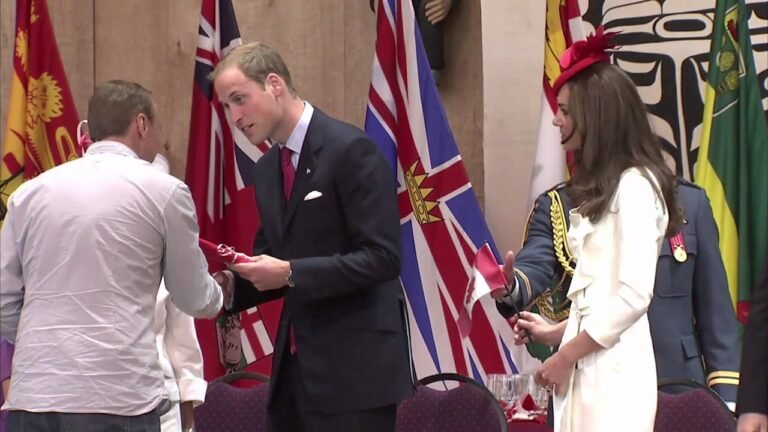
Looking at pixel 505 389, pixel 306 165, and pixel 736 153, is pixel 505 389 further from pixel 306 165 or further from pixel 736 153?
pixel 306 165

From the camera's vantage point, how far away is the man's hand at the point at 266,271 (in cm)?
301

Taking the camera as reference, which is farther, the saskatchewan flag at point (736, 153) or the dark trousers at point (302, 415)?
the saskatchewan flag at point (736, 153)

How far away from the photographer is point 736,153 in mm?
4547

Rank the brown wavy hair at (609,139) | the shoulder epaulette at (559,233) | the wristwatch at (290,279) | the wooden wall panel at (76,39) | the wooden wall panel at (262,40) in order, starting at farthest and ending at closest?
the wooden wall panel at (76,39) → the wooden wall panel at (262,40) → the shoulder epaulette at (559,233) → the wristwatch at (290,279) → the brown wavy hair at (609,139)

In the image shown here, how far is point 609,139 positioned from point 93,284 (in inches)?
48.4

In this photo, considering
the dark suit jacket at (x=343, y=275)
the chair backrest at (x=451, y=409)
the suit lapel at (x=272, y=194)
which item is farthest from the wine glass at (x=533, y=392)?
the suit lapel at (x=272, y=194)

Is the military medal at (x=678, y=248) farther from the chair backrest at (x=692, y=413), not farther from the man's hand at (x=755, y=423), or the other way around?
the man's hand at (x=755, y=423)

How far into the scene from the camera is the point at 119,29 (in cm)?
569

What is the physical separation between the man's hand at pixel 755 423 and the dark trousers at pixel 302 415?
3.91 ft

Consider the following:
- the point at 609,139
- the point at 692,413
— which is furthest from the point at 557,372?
the point at 692,413

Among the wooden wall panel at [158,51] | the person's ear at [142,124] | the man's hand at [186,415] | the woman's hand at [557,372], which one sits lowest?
the man's hand at [186,415]

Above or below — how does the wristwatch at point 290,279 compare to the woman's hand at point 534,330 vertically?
above

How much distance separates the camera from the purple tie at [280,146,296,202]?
10.5 ft

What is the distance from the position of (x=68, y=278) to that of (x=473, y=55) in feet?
9.02
